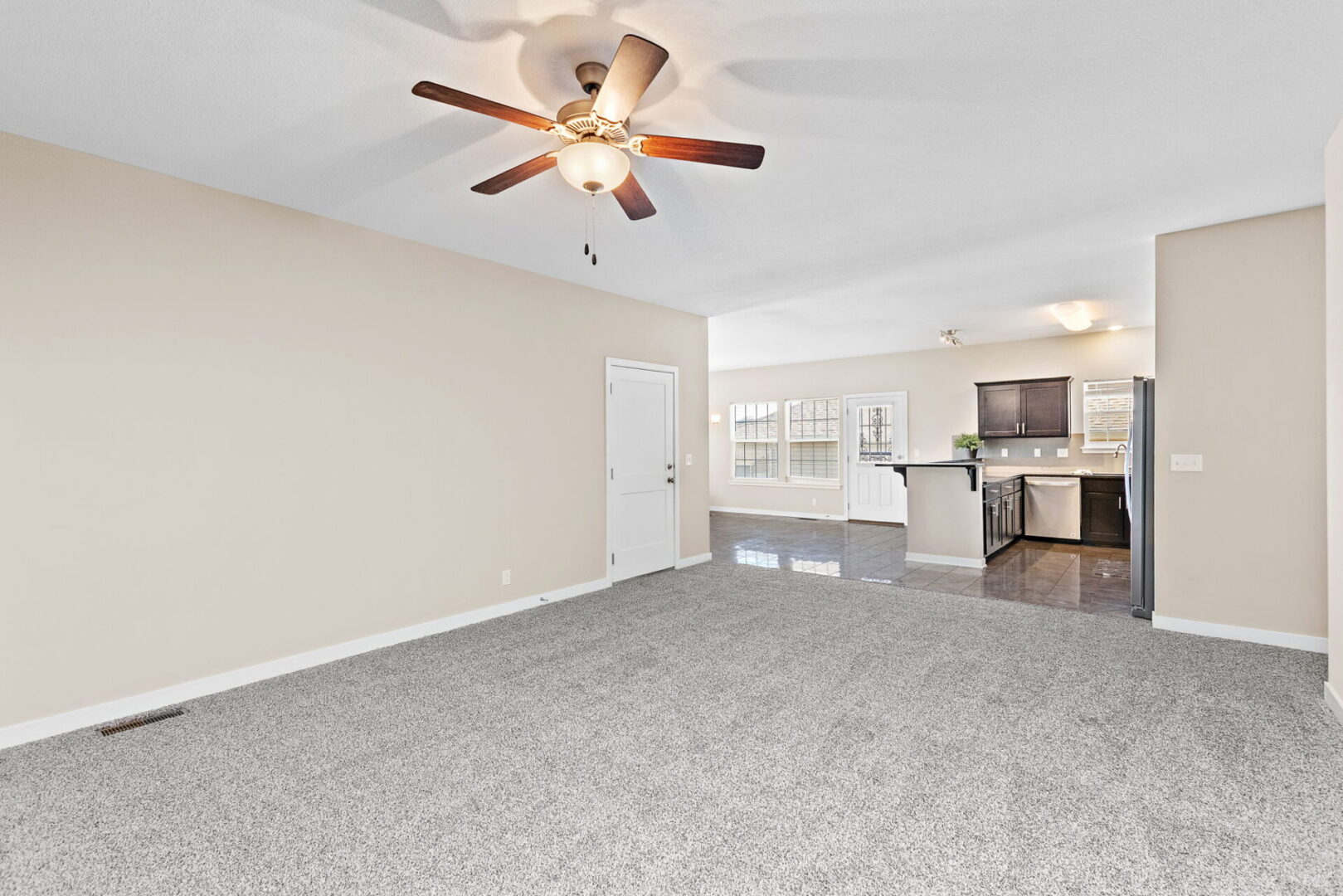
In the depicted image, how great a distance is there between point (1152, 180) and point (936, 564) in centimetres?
403

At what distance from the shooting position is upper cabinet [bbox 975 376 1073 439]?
7.86 m

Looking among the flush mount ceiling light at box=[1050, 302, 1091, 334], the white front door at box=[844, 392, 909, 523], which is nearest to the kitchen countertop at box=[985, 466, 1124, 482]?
the white front door at box=[844, 392, 909, 523]

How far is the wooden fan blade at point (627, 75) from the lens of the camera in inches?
72.3

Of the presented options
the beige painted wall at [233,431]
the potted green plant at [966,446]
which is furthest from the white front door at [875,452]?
the beige painted wall at [233,431]

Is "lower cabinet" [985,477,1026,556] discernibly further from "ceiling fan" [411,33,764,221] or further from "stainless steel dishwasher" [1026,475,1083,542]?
"ceiling fan" [411,33,764,221]

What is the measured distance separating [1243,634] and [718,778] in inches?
147

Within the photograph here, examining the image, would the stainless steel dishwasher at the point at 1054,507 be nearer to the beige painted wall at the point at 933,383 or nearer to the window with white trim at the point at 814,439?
the beige painted wall at the point at 933,383

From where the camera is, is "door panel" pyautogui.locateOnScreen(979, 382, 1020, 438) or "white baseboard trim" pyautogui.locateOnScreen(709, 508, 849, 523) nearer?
"door panel" pyautogui.locateOnScreen(979, 382, 1020, 438)

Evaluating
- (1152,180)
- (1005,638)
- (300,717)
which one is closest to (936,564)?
(1005,638)

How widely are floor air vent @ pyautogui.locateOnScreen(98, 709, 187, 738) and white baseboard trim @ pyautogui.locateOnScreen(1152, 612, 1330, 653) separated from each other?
5.74m

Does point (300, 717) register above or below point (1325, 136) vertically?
below

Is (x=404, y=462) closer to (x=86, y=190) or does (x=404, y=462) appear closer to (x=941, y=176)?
(x=86, y=190)

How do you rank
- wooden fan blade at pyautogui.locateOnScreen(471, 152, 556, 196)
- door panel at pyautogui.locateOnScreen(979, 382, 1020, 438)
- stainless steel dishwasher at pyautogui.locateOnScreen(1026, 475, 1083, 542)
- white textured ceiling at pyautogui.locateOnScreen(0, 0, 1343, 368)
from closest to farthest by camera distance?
white textured ceiling at pyautogui.locateOnScreen(0, 0, 1343, 368), wooden fan blade at pyautogui.locateOnScreen(471, 152, 556, 196), stainless steel dishwasher at pyautogui.locateOnScreen(1026, 475, 1083, 542), door panel at pyautogui.locateOnScreen(979, 382, 1020, 438)

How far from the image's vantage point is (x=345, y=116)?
2.60 m
